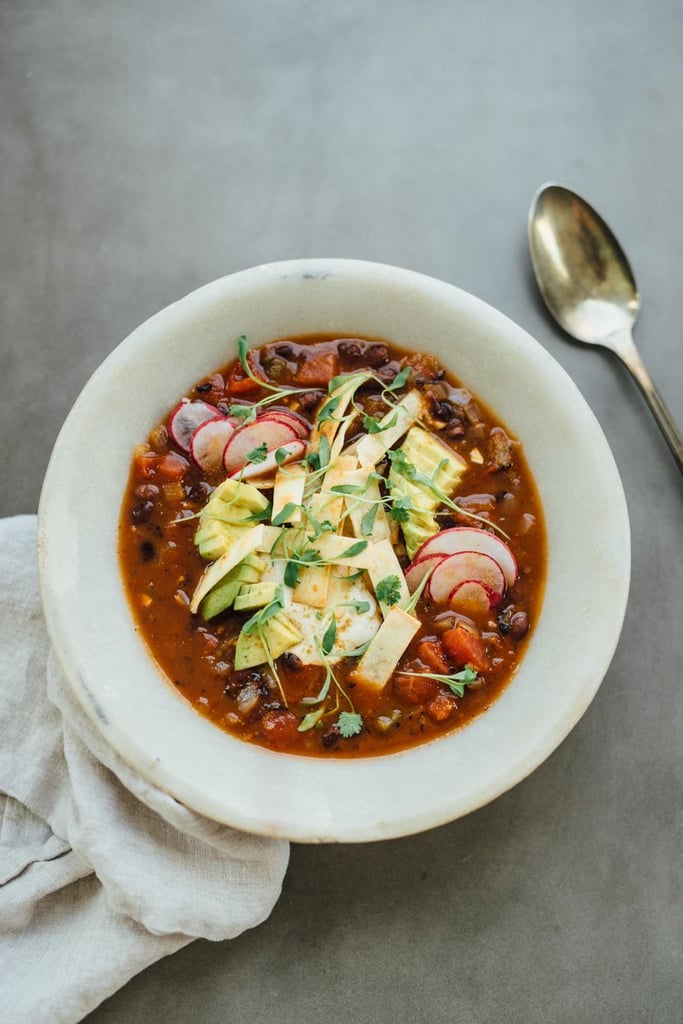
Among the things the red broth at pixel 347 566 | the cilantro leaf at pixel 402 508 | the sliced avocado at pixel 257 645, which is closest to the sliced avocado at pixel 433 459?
the red broth at pixel 347 566

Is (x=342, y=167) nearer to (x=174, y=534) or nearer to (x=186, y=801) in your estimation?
(x=174, y=534)

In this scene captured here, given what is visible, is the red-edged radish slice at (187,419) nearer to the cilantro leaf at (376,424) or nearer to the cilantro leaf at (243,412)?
the cilantro leaf at (243,412)

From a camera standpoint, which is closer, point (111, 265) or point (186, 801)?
point (186, 801)

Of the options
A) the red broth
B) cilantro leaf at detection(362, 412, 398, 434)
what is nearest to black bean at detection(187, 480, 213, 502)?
the red broth

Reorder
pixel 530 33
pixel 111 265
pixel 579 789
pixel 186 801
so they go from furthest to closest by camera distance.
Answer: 1. pixel 530 33
2. pixel 111 265
3. pixel 579 789
4. pixel 186 801


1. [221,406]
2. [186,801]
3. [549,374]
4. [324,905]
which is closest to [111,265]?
[221,406]
